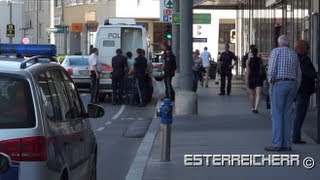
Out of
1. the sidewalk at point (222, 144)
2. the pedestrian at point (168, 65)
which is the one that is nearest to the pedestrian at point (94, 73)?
the pedestrian at point (168, 65)

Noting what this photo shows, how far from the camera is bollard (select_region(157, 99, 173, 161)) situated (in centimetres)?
1091

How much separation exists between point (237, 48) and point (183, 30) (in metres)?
24.8

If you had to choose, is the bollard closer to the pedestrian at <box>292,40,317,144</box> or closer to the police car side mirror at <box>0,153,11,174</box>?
the pedestrian at <box>292,40,317,144</box>

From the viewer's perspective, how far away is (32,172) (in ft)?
18.4

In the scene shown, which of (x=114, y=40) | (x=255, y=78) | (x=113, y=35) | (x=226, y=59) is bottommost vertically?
(x=255, y=78)

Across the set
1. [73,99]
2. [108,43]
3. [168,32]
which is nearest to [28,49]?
[73,99]

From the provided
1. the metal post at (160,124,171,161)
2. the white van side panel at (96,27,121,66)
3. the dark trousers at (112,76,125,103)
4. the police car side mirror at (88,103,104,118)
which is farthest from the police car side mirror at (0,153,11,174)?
the white van side panel at (96,27,121,66)

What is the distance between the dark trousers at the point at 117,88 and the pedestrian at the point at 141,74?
2.07ft

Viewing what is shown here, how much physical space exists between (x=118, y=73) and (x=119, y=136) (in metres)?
8.33

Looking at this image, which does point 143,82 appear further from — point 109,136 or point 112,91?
point 109,136

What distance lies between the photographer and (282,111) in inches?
457

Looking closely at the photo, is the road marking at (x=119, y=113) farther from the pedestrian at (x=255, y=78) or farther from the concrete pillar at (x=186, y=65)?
the pedestrian at (x=255, y=78)

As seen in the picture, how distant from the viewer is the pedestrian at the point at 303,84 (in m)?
12.3

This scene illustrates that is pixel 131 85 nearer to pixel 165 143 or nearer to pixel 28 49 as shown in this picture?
pixel 165 143
